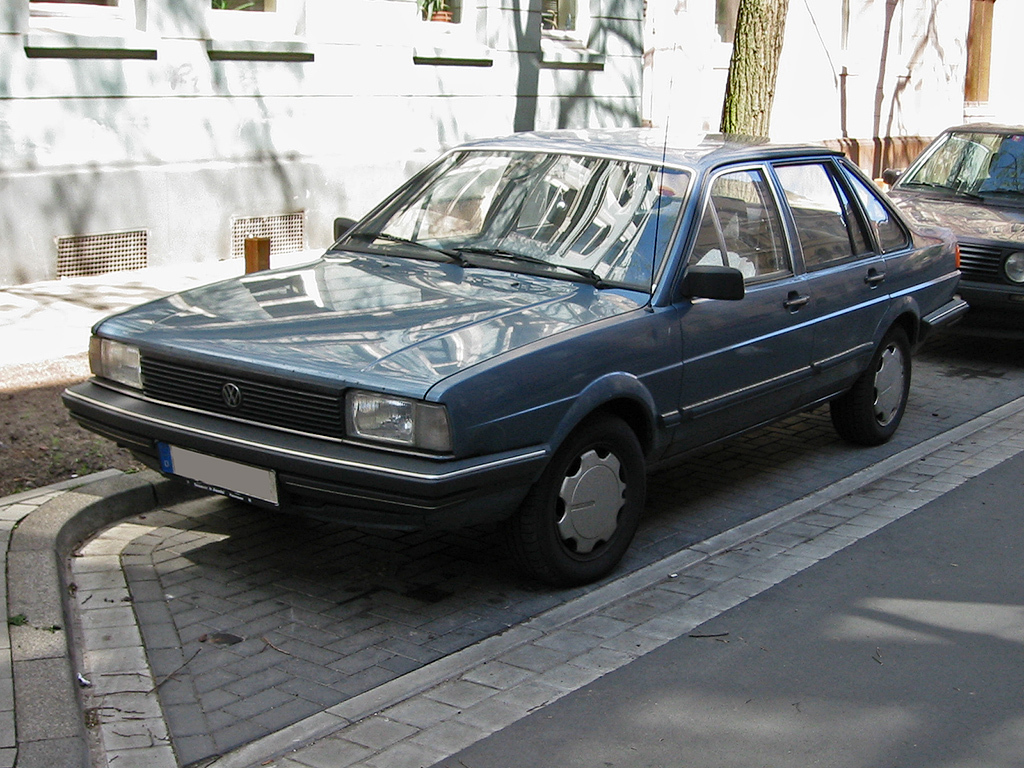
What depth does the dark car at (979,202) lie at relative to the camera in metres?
9.72

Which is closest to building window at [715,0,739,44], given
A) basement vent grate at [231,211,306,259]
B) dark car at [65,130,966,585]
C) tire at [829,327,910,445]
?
basement vent grate at [231,211,306,259]

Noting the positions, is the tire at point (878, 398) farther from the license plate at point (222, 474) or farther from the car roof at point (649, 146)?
the license plate at point (222, 474)

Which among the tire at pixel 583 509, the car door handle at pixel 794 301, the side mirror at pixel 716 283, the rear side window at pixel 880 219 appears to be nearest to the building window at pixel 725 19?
the rear side window at pixel 880 219

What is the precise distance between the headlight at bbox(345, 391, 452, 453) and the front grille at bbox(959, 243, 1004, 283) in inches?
260

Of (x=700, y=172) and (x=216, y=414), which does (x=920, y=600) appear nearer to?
(x=700, y=172)

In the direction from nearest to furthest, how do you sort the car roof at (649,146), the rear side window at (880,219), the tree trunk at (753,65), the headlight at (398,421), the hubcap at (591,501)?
the headlight at (398,421), the hubcap at (591,501), the car roof at (649,146), the rear side window at (880,219), the tree trunk at (753,65)

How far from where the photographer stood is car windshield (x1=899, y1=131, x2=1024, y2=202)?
10.9 meters

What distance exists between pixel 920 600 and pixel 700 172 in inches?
81.1

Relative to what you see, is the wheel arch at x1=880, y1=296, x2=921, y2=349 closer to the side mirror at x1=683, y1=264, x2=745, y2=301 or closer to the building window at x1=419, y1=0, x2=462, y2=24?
the side mirror at x1=683, y1=264, x2=745, y2=301

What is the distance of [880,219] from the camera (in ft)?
24.1

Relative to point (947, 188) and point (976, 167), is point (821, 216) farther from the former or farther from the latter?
point (976, 167)

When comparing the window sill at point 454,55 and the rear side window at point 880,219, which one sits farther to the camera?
the window sill at point 454,55

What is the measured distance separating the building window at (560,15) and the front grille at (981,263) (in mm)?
7161

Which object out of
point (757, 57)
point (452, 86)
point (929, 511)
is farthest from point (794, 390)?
point (452, 86)
